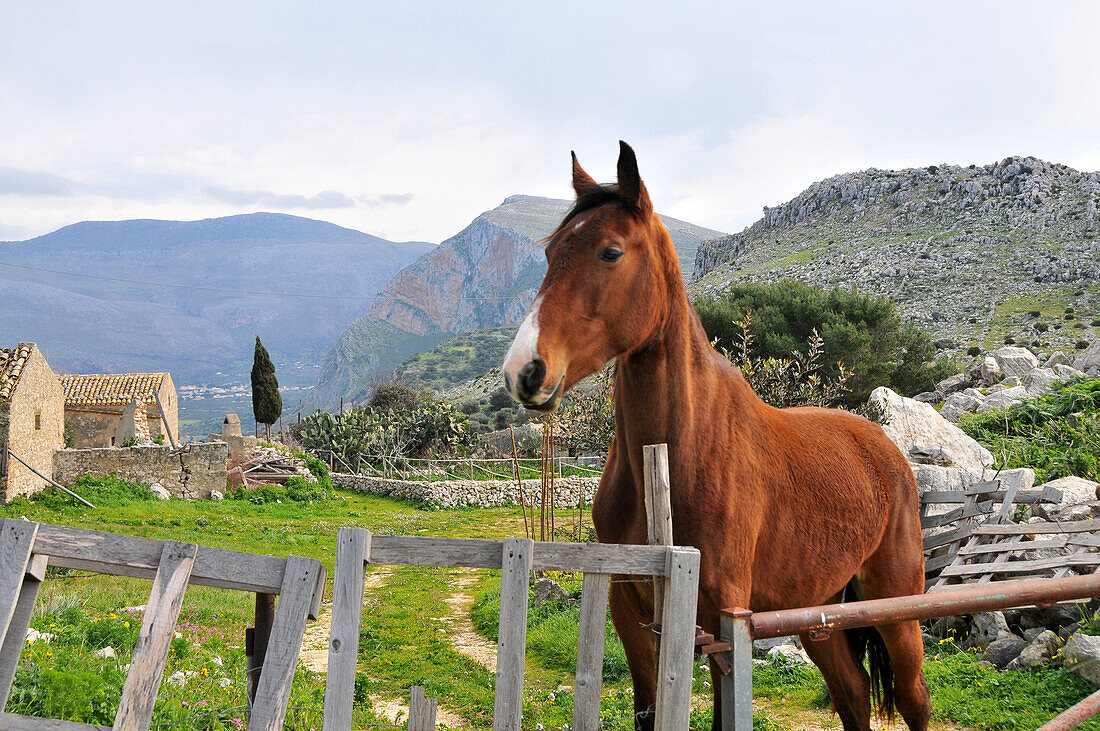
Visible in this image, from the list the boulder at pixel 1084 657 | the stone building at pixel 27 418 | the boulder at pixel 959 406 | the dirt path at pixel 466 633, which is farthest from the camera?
the stone building at pixel 27 418

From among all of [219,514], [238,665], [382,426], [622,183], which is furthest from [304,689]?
[382,426]

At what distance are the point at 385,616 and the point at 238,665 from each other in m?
3.59

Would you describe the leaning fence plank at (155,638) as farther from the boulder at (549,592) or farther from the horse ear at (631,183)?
the boulder at (549,592)

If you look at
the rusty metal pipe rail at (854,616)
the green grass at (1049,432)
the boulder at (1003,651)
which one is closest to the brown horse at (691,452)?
the rusty metal pipe rail at (854,616)

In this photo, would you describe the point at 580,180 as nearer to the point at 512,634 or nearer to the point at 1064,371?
the point at 512,634

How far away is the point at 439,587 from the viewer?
11.2 m

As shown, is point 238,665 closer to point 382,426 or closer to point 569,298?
point 569,298

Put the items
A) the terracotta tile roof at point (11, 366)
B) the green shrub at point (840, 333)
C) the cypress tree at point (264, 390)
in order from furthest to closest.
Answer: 1. the cypress tree at point (264, 390)
2. the green shrub at point (840, 333)
3. the terracotta tile roof at point (11, 366)

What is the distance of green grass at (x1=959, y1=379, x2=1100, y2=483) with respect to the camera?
9.98 meters

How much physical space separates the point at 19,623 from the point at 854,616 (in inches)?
112

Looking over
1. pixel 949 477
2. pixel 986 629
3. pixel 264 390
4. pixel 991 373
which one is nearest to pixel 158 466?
pixel 264 390

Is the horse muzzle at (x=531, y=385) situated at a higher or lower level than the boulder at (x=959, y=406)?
higher

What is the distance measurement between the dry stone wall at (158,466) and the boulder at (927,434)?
17.9 m

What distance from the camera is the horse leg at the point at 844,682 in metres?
3.60
